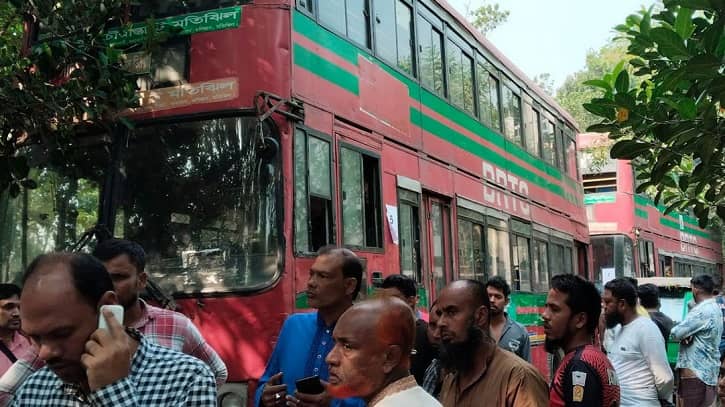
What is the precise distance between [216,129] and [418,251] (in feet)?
8.55

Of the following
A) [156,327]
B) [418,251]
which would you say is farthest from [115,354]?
[418,251]

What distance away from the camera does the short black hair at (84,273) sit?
5.76ft

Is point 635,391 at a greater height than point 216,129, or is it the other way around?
point 216,129

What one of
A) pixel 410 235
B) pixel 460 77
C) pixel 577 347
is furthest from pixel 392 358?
pixel 460 77

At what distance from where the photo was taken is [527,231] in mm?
11430

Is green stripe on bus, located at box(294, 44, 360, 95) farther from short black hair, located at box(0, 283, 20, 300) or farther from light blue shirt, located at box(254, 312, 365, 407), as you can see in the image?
light blue shirt, located at box(254, 312, 365, 407)

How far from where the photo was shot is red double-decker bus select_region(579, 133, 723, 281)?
16828mm

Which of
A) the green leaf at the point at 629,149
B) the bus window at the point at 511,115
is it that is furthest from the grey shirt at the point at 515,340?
the bus window at the point at 511,115

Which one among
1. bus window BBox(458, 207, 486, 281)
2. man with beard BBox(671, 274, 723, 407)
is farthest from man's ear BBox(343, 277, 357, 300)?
bus window BBox(458, 207, 486, 281)

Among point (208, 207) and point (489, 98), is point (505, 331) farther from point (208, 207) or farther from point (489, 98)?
point (489, 98)

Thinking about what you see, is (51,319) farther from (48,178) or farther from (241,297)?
(48,178)

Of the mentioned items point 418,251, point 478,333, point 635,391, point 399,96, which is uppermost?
point 399,96

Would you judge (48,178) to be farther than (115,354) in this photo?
Yes

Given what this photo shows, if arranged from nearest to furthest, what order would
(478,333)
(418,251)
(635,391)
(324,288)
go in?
1. (478,333)
2. (324,288)
3. (635,391)
4. (418,251)
